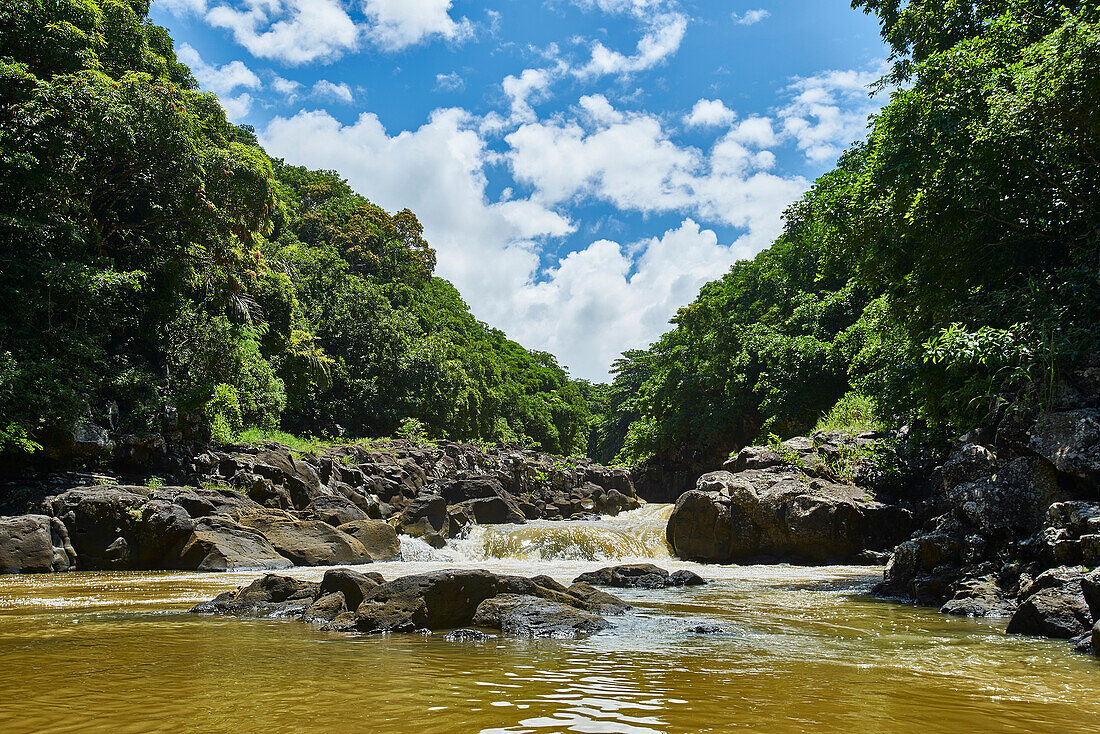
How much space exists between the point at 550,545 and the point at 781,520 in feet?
22.3

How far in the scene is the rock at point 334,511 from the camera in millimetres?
16547

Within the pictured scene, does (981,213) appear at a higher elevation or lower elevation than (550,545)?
higher

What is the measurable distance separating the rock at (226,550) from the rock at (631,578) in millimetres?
6898

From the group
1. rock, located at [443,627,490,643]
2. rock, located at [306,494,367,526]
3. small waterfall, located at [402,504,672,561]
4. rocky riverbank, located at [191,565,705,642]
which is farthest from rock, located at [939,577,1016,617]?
rock, located at [306,494,367,526]

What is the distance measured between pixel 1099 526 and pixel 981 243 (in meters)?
6.01

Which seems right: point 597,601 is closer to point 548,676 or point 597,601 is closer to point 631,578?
point 631,578

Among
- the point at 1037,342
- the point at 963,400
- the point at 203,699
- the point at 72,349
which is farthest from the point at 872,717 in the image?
the point at 72,349

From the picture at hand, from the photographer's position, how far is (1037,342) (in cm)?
899

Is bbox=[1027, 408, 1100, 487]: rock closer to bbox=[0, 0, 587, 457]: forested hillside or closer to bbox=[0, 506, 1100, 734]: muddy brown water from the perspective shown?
bbox=[0, 506, 1100, 734]: muddy brown water

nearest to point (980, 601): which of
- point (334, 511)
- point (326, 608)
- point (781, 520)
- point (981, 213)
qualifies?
point (981, 213)

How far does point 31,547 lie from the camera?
38.9 feet

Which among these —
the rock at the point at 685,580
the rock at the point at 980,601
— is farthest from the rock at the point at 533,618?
the rock at the point at 685,580

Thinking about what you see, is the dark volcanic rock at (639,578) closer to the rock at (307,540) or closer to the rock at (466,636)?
the rock at (466,636)

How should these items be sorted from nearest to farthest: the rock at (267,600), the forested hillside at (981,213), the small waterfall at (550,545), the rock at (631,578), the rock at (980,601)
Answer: the rock at (267,600), the rock at (980,601), the forested hillside at (981,213), the rock at (631,578), the small waterfall at (550,545)
